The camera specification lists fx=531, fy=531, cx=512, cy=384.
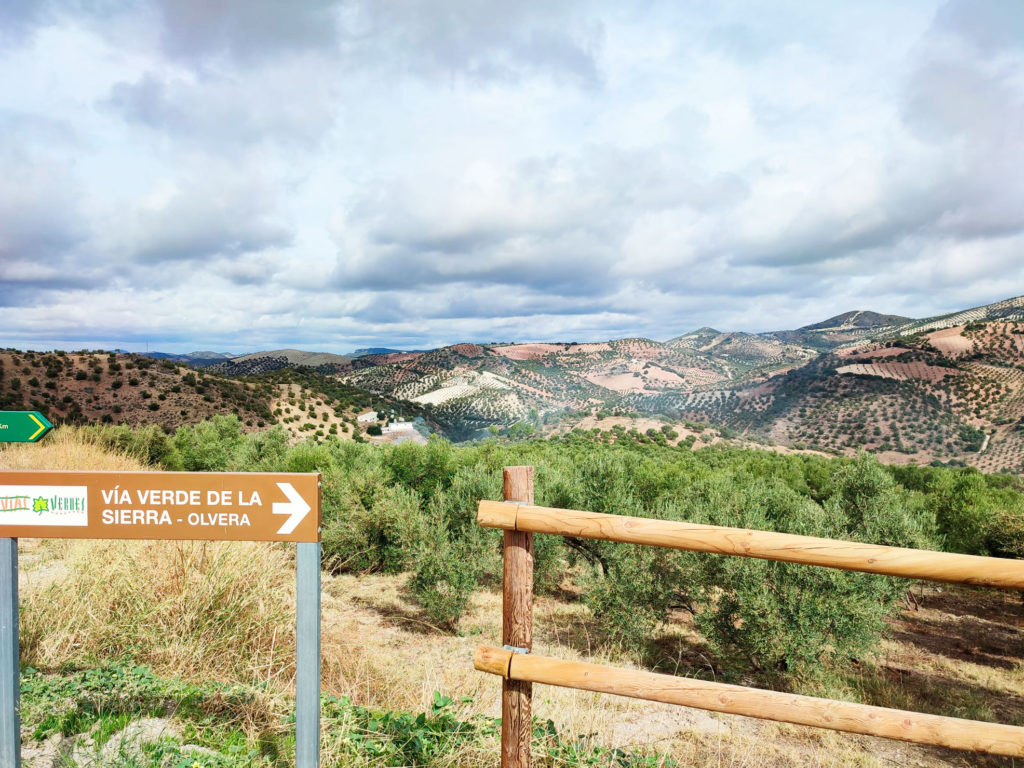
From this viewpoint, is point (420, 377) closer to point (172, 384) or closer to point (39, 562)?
point (172, 384)

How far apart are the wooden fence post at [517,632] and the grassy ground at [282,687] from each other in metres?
0.54

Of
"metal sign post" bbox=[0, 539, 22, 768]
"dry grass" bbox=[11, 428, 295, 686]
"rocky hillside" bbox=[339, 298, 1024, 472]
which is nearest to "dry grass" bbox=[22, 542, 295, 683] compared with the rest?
"dry grass" bbox=[11, 428, 295, 686]

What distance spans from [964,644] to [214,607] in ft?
39.4

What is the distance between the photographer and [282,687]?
3758 mm

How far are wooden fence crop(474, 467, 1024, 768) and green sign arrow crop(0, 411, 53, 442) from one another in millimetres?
2531

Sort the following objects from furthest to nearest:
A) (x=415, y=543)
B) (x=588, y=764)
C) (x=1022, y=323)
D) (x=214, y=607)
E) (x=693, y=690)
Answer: (x=1022, y=323) → (x=415, y=543) → (x=214, y=607) → (x=588, y=764) → (x=693, y=690)

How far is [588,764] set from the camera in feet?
9.82

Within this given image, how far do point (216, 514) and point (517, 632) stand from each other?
1454 millimetres

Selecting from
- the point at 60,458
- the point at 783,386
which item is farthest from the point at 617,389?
the point at 60,458

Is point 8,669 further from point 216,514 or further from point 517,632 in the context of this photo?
point 517,632

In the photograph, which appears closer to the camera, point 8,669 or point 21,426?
point 8,669

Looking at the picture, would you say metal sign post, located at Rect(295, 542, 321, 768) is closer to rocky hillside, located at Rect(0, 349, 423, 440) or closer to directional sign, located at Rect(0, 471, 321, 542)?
directional sign, located at Rect(0, 471, 321, 542)

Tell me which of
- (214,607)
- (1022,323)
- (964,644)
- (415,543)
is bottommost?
(964,644)

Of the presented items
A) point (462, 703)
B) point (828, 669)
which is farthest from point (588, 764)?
point (828, 669)
